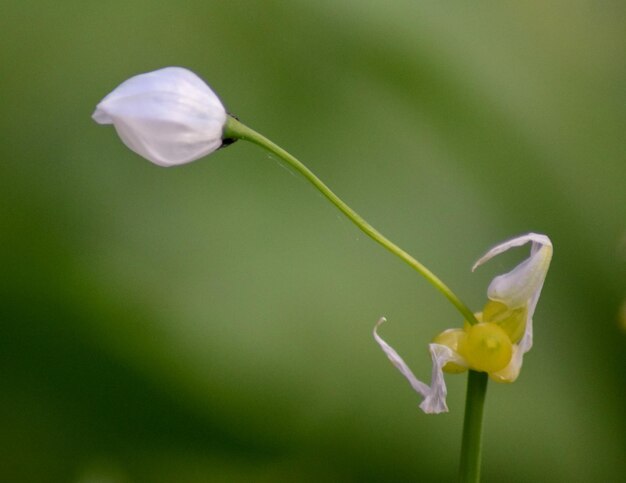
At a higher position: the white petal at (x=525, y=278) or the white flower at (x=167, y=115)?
the white flower at (x=167, y=115)

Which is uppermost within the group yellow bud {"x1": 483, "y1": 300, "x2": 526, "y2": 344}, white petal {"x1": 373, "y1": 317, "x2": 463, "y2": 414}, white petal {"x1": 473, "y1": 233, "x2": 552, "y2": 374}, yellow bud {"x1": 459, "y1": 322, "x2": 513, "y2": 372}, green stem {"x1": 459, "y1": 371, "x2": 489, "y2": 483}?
white petal {"x1": 473, "y1": 233, "x2": 552, "y2": 374}

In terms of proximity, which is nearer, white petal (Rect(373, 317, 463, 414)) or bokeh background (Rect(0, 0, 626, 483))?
white petal (Rect(373, 317, 463, 414))

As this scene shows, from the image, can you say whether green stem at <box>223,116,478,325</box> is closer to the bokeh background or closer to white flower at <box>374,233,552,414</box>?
white flower at <box>374,233,552,414</box>

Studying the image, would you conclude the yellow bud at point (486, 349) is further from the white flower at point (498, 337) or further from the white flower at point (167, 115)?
the white flower at point (167, 115)

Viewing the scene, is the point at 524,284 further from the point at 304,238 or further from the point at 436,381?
Result: the point at 304,238


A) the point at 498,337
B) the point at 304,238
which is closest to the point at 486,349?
the point at 498,337

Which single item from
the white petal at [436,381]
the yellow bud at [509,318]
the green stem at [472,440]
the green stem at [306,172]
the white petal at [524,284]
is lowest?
the green stem at [472,440]

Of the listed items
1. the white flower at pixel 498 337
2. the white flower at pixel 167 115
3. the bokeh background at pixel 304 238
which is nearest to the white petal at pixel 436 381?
the white flower at pixel 498 337

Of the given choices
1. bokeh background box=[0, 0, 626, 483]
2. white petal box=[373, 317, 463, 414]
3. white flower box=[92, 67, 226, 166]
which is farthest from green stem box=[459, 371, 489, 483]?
bokeh background box=[0, 0, 626, 483]
